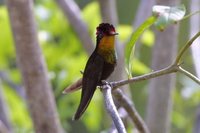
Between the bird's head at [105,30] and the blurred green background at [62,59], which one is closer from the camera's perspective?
the bird's head at [105,30]

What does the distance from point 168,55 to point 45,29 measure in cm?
64

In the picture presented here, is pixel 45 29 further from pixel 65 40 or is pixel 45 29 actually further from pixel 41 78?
pixel 41 78

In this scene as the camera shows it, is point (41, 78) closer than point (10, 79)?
Yes

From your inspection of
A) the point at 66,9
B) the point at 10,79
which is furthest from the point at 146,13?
the point at 10,79

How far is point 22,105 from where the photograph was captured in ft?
7.11

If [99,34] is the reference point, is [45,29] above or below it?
below

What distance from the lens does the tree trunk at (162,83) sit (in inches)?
58.3

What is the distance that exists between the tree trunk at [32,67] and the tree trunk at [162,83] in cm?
27

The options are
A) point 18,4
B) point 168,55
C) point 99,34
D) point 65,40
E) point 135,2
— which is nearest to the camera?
point 99,34

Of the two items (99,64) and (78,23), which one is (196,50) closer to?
(78,23)

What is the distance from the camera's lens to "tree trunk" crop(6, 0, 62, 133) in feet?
4.45

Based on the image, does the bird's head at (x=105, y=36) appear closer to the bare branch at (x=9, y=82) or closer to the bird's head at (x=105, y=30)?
the bird's head at (x=105, y=30)

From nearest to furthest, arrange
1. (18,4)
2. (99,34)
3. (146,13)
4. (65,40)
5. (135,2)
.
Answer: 1. (99,34)
2. (18,4)
3. (146,13)
4. (65,40)
5. (135,2)

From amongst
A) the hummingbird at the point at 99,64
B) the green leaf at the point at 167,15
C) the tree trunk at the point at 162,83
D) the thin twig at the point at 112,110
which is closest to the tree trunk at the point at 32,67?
the tree trunk at the point at 162,83
